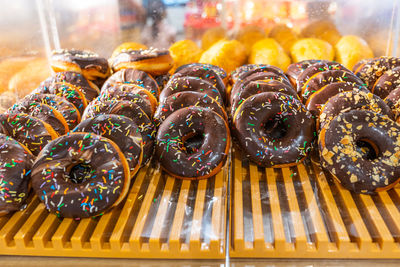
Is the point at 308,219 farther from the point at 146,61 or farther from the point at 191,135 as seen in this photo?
the point at 146,61

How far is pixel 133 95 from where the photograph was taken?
9.17 ft

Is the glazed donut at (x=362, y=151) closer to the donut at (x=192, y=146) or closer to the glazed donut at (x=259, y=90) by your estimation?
the glazed donut at (x=259, y=90)

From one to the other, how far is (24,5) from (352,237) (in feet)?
13.5

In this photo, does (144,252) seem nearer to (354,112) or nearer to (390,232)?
(390,232)

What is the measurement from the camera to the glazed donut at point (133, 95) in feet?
9.08

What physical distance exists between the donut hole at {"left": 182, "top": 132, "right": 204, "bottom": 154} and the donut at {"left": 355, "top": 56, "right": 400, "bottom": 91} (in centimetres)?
189

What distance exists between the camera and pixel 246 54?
14.0ft

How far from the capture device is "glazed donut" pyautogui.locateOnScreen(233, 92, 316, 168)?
7.82 ft

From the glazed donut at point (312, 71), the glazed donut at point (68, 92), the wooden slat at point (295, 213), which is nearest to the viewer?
the wooden slat at point (295, 213)

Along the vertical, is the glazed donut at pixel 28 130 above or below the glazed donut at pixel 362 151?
above

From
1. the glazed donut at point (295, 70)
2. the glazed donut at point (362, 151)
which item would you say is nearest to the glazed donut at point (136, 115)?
the glazed donut at point (362, 151)

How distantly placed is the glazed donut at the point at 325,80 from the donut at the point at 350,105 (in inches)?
14.6

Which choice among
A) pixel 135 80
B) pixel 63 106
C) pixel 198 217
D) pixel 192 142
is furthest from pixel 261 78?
pixel 63 106

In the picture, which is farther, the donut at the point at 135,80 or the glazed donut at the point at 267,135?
the donut at the point at 135,80
